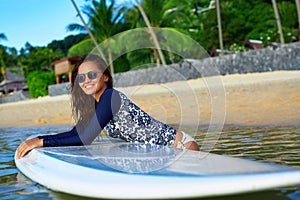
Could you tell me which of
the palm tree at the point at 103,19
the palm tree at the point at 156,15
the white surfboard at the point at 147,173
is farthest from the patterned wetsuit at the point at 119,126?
the palm tree at the point at 103,19

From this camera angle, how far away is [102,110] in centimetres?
287

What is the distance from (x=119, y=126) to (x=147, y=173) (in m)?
1.07

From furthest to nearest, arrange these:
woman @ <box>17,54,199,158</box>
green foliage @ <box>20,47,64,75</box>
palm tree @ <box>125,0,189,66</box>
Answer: green foliage @ <box>20,47,64,75</box>, palm tree @ <box>125,0,189,66</box>, woman @ <box>17,54,199,158</box>

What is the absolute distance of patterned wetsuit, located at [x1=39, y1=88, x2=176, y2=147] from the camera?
9.50 ft

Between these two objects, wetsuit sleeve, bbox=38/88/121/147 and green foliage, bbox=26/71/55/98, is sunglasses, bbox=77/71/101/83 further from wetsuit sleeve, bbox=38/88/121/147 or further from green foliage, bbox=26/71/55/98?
green foliage, bbox=26/71/55/98

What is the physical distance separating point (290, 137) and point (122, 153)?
2140mm

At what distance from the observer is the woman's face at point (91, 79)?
3102mm

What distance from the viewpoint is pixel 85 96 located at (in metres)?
3.23

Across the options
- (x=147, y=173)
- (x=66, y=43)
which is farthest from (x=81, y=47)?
(x=66, y=43)

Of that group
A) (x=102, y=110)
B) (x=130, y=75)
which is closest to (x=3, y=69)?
(x=130, y=75)

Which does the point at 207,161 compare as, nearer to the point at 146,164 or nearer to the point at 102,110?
the point at 146,164

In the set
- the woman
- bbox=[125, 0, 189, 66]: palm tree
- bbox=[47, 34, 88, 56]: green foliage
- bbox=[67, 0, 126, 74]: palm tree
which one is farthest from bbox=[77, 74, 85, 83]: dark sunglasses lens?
bbox=[47, 34, 88, 56]: green foliage

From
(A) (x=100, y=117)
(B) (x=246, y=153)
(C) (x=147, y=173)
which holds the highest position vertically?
(A) (x=100, y=117)

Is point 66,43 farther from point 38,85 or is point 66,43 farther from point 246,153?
point 246,153
